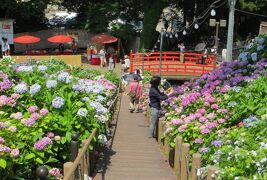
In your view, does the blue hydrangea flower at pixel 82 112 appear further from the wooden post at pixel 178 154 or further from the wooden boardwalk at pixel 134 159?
the wooden post at pixel 178 154

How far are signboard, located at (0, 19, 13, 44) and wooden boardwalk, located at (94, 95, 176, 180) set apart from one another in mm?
19476

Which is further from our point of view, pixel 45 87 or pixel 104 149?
pixel 104 149

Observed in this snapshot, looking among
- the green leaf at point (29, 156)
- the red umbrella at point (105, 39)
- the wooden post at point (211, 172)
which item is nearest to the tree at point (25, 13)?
the red umbrella at point (105, 39)

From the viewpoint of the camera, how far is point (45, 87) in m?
6.56

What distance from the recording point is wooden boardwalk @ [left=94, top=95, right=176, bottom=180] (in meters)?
6.46

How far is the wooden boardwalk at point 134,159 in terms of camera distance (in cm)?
646

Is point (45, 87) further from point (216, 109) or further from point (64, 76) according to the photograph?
point (216, 109)

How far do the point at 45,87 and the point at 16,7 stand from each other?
27.2m

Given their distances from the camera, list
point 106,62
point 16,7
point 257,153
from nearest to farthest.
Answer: point 257,153, point 106,62, point 16,7

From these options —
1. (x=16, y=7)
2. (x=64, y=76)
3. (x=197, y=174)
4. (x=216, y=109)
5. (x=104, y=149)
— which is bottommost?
(x=104, y=149)

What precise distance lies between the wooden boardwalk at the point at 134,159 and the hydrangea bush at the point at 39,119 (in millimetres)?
650

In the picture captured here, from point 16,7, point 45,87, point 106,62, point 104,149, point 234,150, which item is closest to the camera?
point 234,150

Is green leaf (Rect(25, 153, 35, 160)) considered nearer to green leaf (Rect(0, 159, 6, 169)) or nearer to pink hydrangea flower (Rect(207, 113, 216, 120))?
green leaf (Rect(0, 159, 6, 169))

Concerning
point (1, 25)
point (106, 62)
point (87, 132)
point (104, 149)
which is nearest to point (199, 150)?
point (87, 132)
